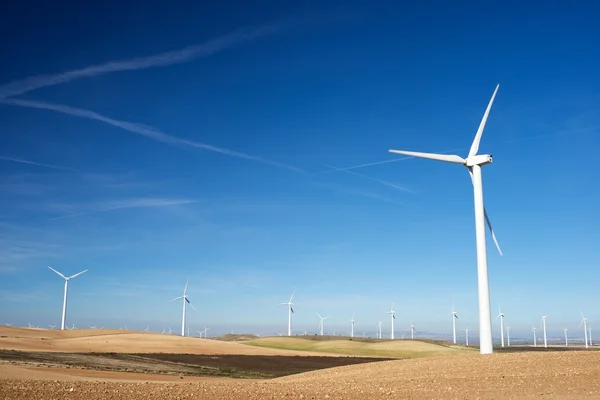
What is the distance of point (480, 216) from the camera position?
36.9 meters

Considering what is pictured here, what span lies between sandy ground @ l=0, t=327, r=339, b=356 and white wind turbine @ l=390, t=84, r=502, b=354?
148ft

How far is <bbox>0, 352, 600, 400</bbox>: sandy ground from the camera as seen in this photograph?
21406mm

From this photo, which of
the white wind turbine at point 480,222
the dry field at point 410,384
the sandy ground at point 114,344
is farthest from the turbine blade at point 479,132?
the sandy ground at point 114,344

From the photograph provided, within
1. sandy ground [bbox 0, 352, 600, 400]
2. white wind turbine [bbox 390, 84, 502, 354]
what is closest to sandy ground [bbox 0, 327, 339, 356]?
sandy ground [bbox 0, 352, 600, 400]

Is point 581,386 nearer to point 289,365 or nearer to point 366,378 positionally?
point 366,378

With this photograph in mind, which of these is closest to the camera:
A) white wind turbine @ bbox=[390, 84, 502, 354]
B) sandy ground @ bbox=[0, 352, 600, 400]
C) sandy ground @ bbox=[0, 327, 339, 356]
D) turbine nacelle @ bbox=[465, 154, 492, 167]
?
sandy ground @ bbox=[0, 352, 600, 400]

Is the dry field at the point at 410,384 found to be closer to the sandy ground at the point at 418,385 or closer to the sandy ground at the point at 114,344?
the sandy ground at the point at 418,385

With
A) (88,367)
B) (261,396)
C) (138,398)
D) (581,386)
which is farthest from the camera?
(88,367)

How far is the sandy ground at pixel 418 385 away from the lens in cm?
2141

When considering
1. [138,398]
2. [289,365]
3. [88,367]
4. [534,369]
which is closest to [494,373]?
[534,369]

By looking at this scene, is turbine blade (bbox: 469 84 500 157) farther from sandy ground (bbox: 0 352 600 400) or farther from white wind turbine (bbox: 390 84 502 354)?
sandy ground (bbox: 0 352 600 400)

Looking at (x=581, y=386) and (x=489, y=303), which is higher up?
(x=489, y=303)

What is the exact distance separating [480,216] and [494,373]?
12.0m

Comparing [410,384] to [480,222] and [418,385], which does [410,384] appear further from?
[480,222]
